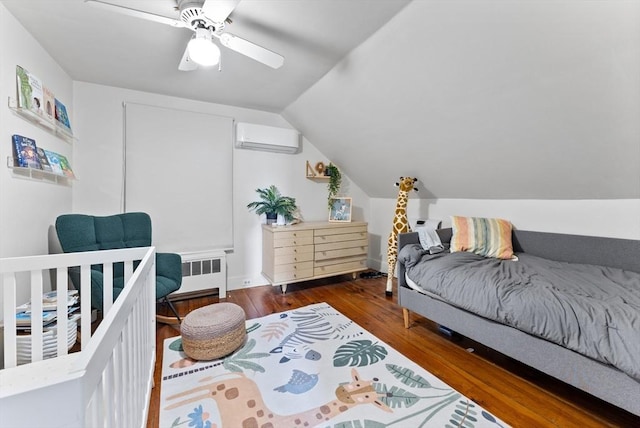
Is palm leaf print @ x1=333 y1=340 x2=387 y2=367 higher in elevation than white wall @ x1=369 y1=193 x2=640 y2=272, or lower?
lower

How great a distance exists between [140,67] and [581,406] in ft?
12.8

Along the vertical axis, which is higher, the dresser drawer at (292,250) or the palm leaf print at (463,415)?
the dresser drawer at (292,250)

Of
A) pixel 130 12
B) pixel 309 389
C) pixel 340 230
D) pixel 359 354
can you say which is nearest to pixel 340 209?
pixel 340 230

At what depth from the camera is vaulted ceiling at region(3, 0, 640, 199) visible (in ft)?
4.60

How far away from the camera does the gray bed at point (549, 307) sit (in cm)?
123

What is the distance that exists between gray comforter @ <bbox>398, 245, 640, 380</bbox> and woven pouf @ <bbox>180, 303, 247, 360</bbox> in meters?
1.50

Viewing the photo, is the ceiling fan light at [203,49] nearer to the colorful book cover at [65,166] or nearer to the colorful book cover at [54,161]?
the colorful book cover at [54,161]

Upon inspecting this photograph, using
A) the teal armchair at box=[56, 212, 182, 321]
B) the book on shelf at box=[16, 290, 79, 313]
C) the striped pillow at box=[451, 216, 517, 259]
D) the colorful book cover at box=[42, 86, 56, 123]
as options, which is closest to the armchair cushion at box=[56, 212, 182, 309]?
the teal armchair at box=[56, 212, 182, 321]

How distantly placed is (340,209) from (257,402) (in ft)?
8.47

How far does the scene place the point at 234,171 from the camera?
3.20 m

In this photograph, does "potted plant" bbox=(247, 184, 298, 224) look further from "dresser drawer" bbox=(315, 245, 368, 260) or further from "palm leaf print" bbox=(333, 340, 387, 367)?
"palm leaf print" bbox=(333, 340, 387, 367)

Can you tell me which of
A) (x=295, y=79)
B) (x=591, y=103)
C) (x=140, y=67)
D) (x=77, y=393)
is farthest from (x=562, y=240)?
(x=140, y=67)

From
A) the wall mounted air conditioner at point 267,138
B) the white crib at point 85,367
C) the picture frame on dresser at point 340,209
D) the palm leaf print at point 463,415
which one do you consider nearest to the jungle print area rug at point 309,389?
the palm leaf print at point 463,415

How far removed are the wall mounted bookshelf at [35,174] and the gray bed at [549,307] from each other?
2.80 metres
